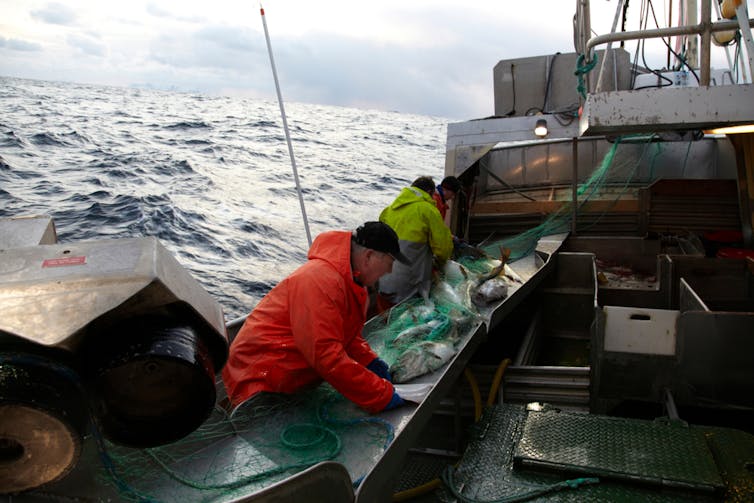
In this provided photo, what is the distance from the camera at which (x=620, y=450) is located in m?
2.98

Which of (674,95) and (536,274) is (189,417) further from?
(536,274)

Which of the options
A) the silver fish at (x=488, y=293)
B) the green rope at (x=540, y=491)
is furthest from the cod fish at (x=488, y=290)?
the green rope at (x=540, y=491)

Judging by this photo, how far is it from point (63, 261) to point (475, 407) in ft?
10.9

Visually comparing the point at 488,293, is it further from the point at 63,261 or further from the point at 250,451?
the point at 63,261

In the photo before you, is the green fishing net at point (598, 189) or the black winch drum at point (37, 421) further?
the green fishing net at point (598, 189)

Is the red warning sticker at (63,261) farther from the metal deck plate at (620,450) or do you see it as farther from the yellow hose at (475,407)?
the yellow hose at (475,407)

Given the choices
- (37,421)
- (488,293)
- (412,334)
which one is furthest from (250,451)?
(488,293)

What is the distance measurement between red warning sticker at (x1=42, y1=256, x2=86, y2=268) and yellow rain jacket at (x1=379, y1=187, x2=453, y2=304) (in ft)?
12.8

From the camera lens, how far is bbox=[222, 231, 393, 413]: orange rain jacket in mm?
2734

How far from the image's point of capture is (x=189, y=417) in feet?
5.56

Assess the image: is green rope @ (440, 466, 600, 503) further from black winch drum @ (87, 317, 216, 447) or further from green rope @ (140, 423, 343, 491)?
black winch drum @ (87, 317, 216, 447)

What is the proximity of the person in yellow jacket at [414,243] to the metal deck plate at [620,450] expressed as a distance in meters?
2.24

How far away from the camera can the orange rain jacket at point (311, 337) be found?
2734mm

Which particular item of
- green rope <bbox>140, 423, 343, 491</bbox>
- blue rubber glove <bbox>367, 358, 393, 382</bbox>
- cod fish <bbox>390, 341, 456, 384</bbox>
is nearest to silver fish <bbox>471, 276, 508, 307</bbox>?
cod fish <bbox>390, 341, 456, 384</bbox>
